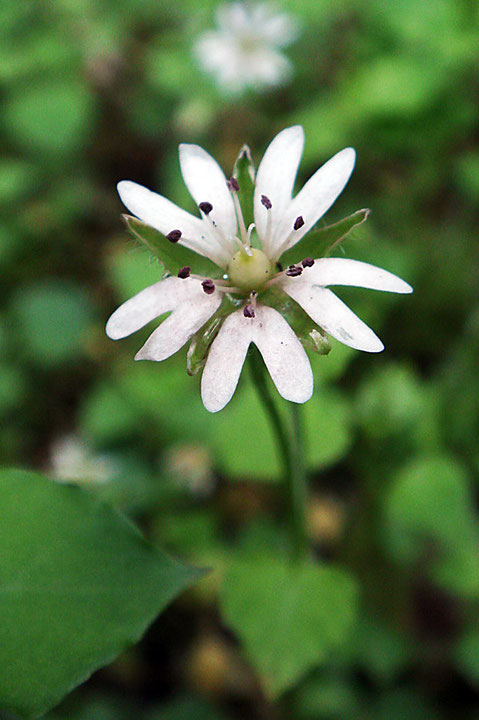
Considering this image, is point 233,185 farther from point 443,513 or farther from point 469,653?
point 469,653

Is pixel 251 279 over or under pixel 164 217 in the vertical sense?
under

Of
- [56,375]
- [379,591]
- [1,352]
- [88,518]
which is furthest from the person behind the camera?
[56,375]

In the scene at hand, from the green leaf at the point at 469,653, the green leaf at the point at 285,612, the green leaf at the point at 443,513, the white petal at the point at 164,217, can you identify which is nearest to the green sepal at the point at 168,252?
the white petal at the point at 164,217

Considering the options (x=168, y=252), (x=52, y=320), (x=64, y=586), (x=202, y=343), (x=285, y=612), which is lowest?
(x=285, y=612)

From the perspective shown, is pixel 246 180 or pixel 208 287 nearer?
pixel 208 287

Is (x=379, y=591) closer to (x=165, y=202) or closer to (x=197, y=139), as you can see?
(x=165, y=202)

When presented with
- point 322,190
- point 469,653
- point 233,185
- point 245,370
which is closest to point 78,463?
point 245,370

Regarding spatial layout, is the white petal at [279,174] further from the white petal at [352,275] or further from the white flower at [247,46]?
the white flower at [247,46]

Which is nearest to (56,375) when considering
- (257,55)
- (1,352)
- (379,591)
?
(1,352)
